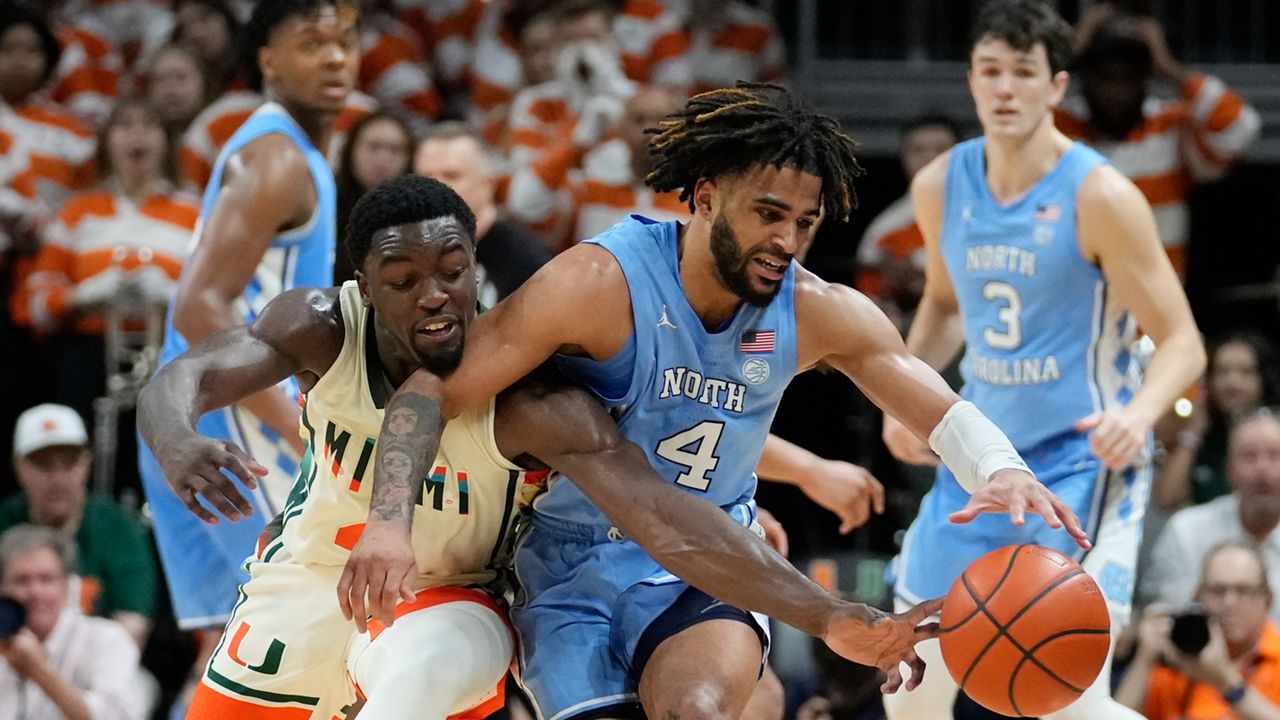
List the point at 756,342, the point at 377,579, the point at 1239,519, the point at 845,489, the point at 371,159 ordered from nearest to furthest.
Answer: the point at 377,579, the point at 756,342, the point at 845,489, the point at 1239,519, the point at 371,159

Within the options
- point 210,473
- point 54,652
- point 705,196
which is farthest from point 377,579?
point 54,652

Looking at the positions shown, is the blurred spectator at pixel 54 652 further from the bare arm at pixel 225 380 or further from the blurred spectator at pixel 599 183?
the bare arm at pixel 225 380

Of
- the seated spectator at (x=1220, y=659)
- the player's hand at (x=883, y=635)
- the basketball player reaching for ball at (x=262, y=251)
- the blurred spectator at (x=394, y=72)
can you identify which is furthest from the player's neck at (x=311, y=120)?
the blurred spectator at (x=394, y=72)

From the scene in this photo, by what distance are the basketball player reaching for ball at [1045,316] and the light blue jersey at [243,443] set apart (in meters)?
1.65

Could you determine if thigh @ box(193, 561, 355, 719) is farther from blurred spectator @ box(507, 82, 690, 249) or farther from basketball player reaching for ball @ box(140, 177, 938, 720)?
blurred spectator @ box(507, 82, 690, 249)

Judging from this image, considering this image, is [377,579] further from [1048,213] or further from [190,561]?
[1048,213]

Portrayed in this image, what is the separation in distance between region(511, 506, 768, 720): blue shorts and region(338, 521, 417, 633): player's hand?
512 millimetres

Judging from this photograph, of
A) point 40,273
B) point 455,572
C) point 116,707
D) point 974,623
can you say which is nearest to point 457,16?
point 40,273

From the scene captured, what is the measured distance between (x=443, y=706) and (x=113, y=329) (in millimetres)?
4449

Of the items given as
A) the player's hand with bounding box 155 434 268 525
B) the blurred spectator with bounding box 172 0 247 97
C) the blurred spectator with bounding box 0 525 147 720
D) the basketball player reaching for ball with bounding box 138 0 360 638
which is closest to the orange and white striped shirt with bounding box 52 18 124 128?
the blurred spectator with bounding box 172 0 247 97

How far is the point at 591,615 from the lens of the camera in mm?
4035

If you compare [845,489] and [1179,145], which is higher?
[845,489]

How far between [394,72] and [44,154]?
5.26ft

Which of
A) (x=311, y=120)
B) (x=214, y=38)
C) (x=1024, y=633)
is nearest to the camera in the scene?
(x=1024, y=633)
